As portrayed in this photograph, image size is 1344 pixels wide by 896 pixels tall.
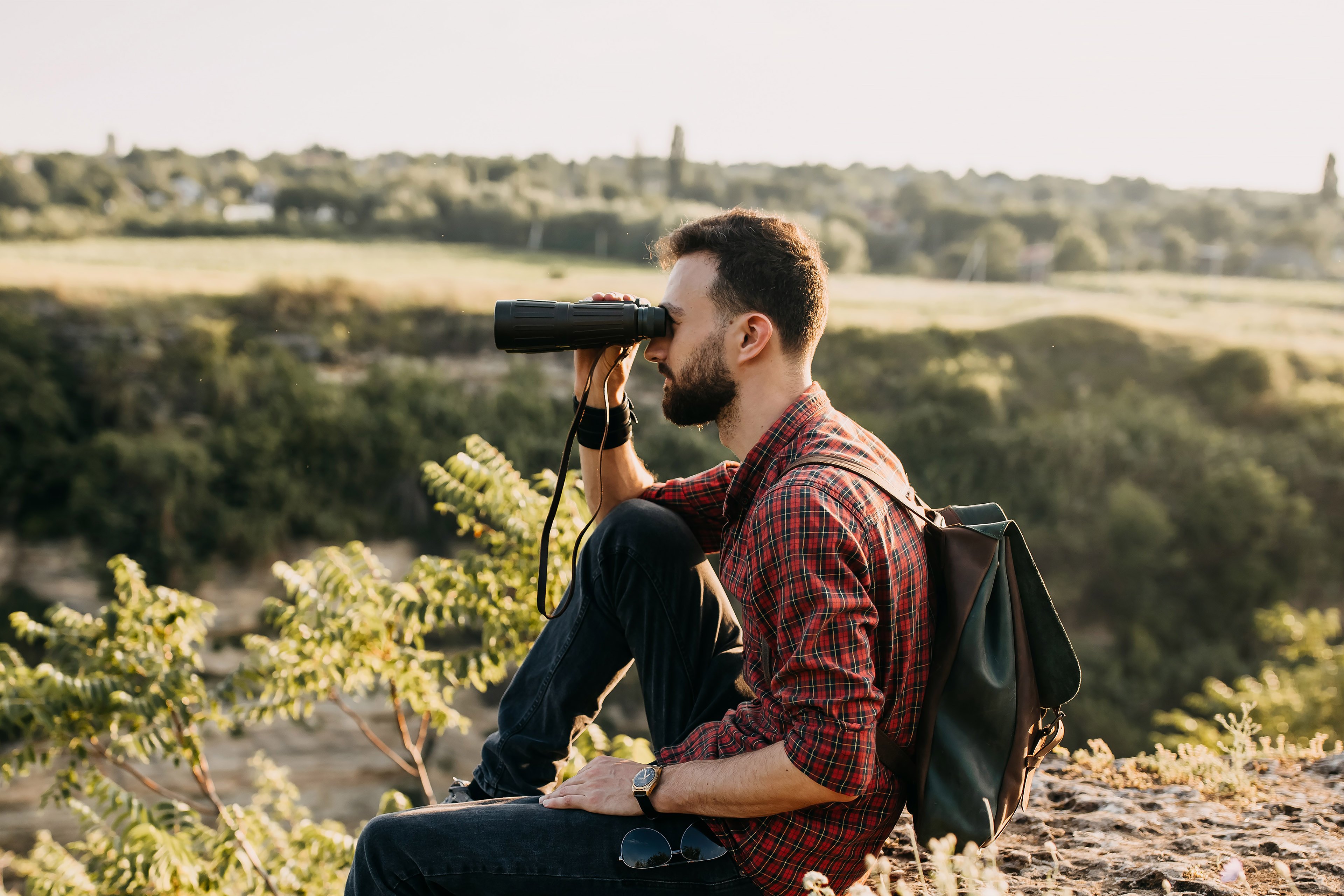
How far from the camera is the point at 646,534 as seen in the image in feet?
7.41

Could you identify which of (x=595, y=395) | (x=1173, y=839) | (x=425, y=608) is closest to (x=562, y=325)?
(x=595, y=395)

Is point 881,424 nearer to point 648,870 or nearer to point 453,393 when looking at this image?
point 453,393

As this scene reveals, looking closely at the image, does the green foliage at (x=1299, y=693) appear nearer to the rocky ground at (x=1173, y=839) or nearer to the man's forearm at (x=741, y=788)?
the rocky ground at (x=1173, y=839)

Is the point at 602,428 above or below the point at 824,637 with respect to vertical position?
above

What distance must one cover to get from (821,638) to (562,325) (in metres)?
1.13

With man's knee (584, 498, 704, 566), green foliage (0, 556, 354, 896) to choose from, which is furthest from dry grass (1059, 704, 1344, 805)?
green foliage (0, 556, 354, 896)

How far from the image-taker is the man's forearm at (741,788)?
1613 mm

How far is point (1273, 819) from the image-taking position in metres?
2.67

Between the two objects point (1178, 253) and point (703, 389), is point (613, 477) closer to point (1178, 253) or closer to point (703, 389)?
point (703, 389)

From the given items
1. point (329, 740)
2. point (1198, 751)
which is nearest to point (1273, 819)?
point (1198, 751)

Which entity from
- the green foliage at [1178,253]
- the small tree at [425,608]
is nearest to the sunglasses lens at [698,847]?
the small tree at [425,608]

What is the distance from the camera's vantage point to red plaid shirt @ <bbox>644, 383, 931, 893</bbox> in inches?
62.0

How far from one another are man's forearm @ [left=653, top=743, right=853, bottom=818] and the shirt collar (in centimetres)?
56

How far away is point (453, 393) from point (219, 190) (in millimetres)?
41847
